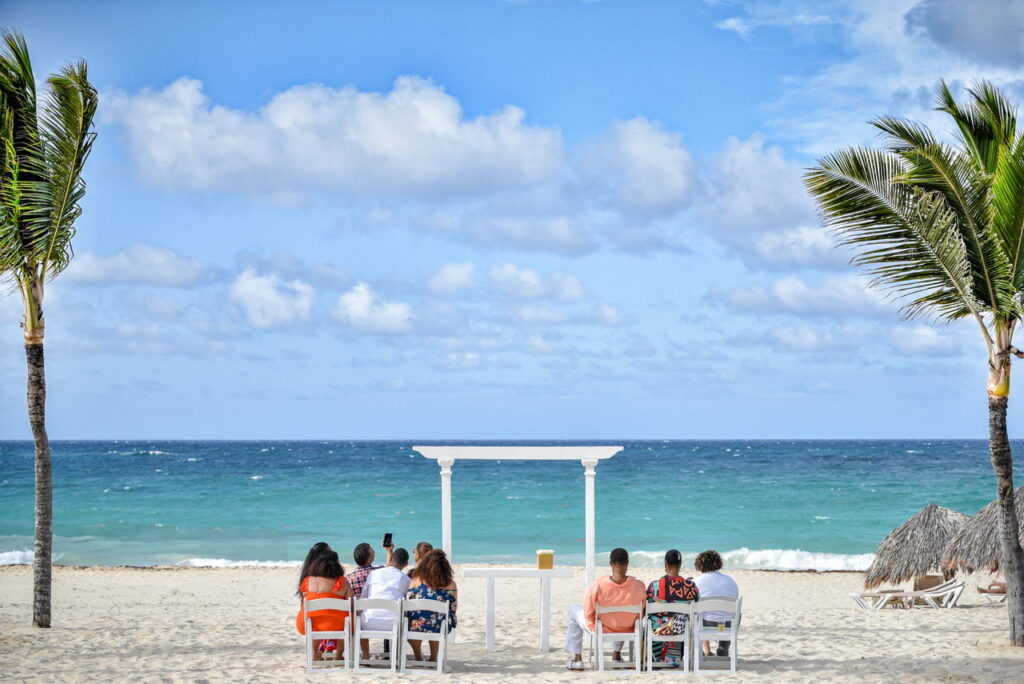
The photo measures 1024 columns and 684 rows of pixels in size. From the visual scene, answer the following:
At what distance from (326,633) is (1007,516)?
5.70 metres

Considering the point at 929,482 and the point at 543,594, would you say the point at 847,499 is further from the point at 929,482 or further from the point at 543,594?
the point at 543,594

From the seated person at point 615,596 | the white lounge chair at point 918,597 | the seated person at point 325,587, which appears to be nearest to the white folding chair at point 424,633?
the seated person at point 325,587

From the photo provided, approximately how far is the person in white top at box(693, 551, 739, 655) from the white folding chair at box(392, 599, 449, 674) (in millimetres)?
2005

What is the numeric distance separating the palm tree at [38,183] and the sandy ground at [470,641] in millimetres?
1268

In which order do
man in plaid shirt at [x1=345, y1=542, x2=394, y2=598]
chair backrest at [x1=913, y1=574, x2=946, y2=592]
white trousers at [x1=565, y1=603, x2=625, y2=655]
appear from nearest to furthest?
white trousers at [x1=565, y1=603, x2=625, y2=655] < man in plaid shirt at [x1=345, y1=542, x2=394, y2=598] < chair backrest at [x1=913, y1=574, x2=946, y2=592]

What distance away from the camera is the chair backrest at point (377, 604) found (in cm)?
751

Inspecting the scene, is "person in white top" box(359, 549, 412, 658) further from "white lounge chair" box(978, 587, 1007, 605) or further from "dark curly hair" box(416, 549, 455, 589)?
"white lounge chair" box(978, 587, 1007, 605)

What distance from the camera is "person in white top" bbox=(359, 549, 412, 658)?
303 inches

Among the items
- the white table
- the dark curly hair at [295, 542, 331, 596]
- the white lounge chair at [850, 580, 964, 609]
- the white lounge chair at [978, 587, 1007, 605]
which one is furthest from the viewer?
the white lounge chair at [850, 580, 964, 609]

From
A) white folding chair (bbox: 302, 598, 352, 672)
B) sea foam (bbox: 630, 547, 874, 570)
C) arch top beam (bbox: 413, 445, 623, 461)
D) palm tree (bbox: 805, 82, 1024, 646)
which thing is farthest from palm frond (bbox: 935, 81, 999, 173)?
sea foam (bbox: 630, 547, 874, 570)

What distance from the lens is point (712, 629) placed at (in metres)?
7.88

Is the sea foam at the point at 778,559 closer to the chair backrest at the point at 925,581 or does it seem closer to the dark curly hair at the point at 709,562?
the chair backrest at the point at 925,581

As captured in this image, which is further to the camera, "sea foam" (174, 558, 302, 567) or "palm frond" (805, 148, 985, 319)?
"sea foam" (174, 558, 302, 567)

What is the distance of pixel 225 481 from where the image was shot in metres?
44.1
